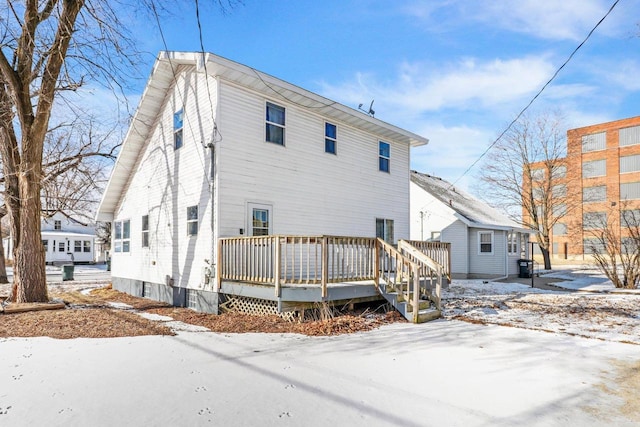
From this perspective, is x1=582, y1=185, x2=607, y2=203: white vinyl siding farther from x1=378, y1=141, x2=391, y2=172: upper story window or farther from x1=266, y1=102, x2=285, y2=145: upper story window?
x1=266, y1=102, x2=285, y2=145: upper story window

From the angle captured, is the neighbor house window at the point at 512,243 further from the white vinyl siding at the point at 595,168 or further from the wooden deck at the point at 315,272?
the white vinyl siding at the point at 595,168

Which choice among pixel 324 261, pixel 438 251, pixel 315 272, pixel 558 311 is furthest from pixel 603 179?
pixel 315 272

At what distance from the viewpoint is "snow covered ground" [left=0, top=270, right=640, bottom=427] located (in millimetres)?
3672

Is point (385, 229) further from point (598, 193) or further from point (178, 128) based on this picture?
point (598, 193)

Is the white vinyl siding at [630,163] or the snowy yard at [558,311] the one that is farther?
the white vinyl siding at [630,163]

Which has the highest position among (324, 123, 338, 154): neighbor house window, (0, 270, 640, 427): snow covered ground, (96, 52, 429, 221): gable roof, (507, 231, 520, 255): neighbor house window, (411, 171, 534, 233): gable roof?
(96, 52, 429, 221): gable roof

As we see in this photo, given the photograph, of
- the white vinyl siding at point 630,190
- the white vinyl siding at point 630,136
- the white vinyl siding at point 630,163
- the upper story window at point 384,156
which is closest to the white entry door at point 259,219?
the upper story window at point 384,156

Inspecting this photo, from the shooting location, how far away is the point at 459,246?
2070 cm

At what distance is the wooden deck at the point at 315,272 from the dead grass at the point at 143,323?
0.46m

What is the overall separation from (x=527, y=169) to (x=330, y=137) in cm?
2078

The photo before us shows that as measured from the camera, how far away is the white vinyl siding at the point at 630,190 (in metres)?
39.4

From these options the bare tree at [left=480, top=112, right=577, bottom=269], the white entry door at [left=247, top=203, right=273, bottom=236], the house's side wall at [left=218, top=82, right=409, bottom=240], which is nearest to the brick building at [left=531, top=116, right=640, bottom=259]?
the bare tree at [left=480, top=112, right=577, bottom=269]

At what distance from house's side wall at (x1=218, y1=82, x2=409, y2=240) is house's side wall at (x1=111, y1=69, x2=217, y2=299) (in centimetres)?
58

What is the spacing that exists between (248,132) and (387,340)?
626 cm
